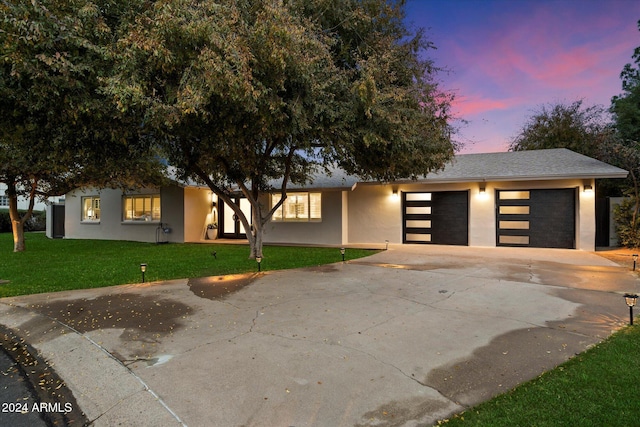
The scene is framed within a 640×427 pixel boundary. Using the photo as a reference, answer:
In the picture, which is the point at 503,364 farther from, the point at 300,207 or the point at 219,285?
the point at 300,207

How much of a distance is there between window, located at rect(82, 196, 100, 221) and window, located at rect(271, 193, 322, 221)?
32.3 feet

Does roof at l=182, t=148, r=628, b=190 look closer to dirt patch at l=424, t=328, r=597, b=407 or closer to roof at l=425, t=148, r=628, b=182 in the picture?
roof at l=425, t=148, r=628, b=182

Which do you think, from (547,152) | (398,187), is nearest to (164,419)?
(398,187)

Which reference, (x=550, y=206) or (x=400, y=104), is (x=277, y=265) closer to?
(x=400, y=104)

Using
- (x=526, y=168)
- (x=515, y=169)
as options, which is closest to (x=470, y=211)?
(x=515, y=169)

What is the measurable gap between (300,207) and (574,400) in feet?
44.1

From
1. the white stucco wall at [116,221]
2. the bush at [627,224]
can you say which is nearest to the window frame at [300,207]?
the white stucco wall at [116,221]

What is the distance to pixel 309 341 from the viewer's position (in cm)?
416

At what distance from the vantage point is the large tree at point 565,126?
2177 cm

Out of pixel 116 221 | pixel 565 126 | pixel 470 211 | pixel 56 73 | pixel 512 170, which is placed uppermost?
pixel 565 126

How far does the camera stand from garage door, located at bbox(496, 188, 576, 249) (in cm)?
1301

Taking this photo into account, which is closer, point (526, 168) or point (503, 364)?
point (503, 364)

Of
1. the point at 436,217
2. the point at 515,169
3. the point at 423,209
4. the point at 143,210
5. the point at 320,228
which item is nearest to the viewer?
the point at 515,169

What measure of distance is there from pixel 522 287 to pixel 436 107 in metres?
4.28
